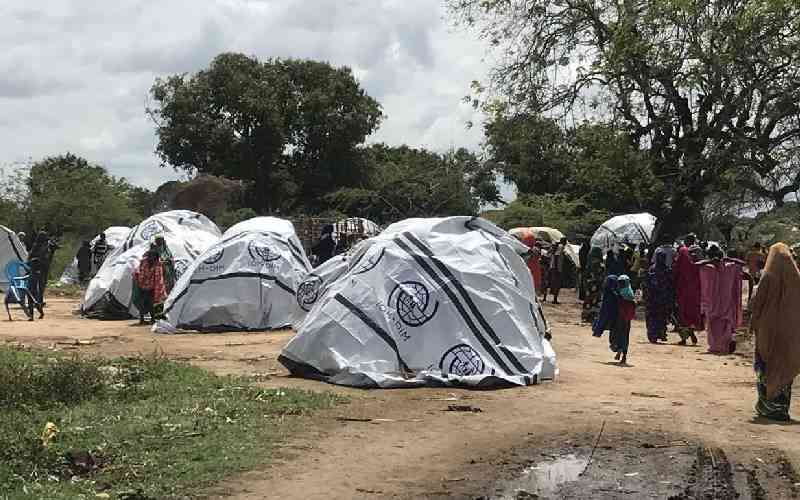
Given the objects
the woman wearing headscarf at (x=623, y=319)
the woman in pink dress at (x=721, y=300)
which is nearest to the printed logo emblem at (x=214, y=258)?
the woman wearing headscarf at (x=623, y=319)

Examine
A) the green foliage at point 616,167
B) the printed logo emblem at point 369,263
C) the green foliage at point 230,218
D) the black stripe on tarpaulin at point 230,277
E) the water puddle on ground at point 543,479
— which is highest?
the green foliage at point 616,167

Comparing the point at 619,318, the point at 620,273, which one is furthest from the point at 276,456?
the point at 620,273

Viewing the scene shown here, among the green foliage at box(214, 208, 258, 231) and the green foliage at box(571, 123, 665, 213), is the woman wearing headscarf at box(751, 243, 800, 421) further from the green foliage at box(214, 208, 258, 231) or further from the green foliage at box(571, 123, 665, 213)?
the green foliage at box(214, 208, 258, 231)

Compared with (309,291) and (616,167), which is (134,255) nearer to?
(309,291)

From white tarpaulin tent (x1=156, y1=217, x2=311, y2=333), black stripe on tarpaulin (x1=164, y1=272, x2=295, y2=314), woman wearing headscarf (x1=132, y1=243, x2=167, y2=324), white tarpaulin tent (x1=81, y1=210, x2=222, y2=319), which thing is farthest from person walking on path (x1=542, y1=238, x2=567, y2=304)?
woman wearing headscarf (x1=132, y1=243, x2=167, y2=324)

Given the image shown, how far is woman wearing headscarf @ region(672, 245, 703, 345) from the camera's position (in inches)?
611

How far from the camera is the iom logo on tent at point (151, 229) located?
21000 mm

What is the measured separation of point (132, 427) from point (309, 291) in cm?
841

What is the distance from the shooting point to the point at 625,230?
34906mm

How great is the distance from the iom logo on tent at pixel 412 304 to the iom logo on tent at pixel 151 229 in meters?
11.8

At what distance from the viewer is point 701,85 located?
64.9ft

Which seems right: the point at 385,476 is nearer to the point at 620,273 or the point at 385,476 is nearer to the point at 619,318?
the point at 619,318

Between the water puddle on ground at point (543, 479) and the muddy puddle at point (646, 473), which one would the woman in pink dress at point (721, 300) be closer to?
the muddy puddle at point (646, 473)

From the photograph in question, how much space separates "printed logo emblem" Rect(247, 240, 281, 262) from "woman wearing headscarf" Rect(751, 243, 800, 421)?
9.77 meters
